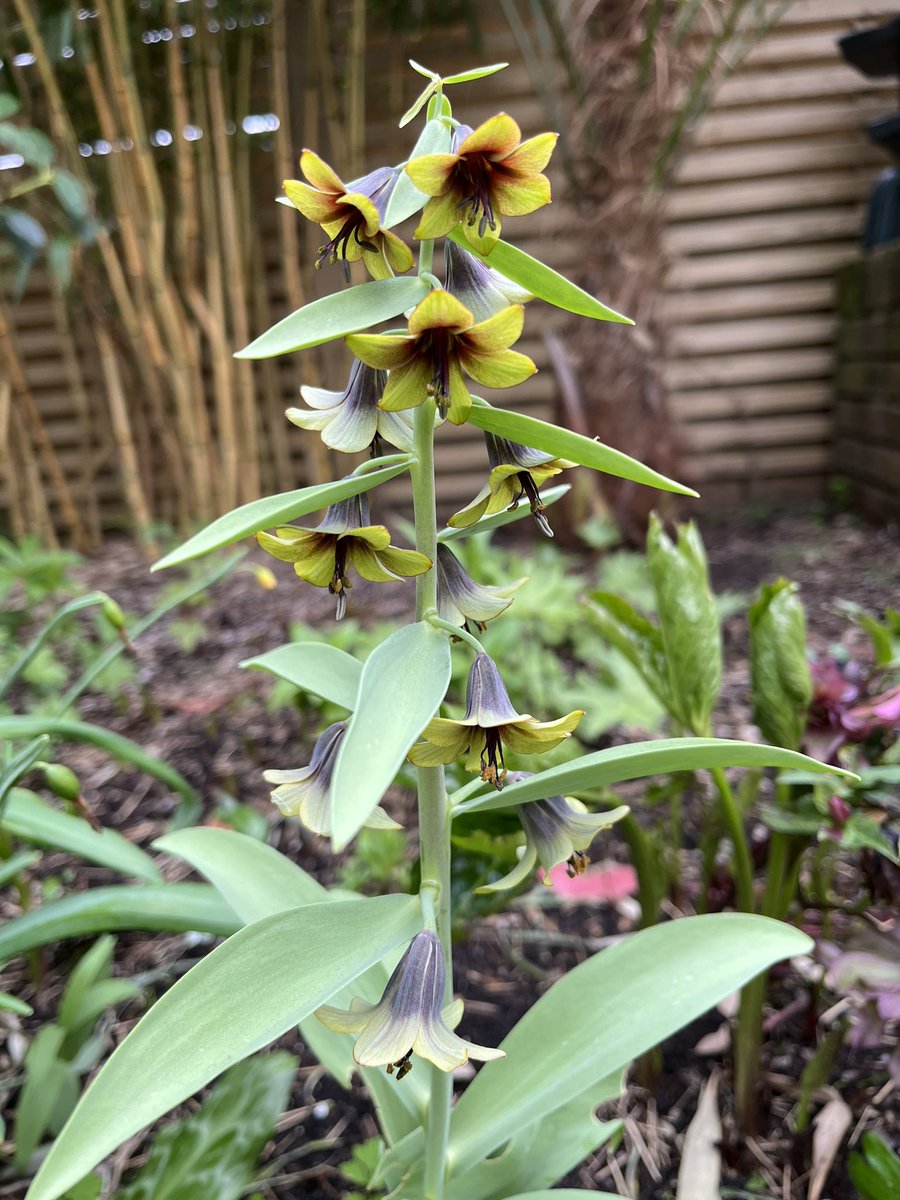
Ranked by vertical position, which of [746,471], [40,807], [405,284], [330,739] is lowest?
[746,471]

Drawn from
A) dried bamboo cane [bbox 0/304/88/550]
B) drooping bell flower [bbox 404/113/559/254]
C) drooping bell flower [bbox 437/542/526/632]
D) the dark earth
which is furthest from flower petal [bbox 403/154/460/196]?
dried bamboo cane [bbox 0/304/88/550]

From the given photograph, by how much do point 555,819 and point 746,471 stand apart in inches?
134

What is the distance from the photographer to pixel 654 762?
52 cm

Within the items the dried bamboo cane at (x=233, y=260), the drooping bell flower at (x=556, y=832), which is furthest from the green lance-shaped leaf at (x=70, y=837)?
the dried bamboo cane at (x=233, y=260)

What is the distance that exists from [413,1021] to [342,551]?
1.03 ft

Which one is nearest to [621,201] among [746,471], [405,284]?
[746,471]

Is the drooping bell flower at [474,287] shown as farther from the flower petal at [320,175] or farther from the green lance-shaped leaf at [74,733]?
the green lance-shaped leaf at [74,733]

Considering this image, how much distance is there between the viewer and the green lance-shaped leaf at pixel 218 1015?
427mm

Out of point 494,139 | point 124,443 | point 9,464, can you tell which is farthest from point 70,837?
point 9,464

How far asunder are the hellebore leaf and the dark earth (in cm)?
85

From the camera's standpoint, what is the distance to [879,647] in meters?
0.94

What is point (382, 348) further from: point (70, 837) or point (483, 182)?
point (70, 837)

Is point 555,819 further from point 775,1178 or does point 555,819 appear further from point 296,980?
point 775,1178

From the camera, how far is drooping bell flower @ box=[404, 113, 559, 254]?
1.48 feet
